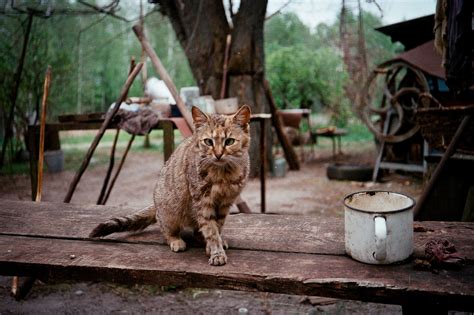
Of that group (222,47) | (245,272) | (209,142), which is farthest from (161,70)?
(222,47)

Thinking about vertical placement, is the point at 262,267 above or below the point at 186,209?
below

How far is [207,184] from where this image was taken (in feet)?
5.99

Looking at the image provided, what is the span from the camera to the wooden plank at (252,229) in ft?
6.09

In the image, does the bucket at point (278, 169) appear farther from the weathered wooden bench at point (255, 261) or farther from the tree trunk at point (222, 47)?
the weathered wooden bench at point (255, 261)

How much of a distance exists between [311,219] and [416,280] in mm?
870

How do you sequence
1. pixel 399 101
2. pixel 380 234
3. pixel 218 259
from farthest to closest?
pixel 399 101 → pixel 218 259 → pixel 380 234

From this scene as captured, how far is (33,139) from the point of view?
3.91 meters

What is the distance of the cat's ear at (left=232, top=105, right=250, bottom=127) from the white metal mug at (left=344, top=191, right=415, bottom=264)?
60cm

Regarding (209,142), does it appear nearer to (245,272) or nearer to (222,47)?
(245,272)

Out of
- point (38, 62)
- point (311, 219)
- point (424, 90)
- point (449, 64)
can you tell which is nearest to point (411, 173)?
point (424, 90)

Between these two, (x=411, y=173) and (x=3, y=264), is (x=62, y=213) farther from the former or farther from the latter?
(x=411, y=173)

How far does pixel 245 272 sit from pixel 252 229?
0.59 meters

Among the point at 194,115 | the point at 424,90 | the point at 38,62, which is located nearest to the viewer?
the point at 194,115

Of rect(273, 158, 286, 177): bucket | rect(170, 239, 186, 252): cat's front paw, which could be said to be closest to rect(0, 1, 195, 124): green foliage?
rect(273, 158, 286, 177): bucket
